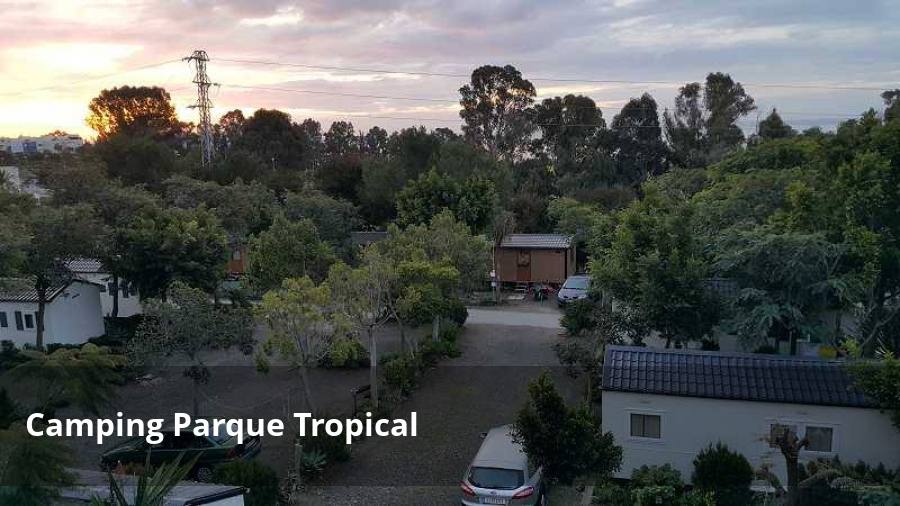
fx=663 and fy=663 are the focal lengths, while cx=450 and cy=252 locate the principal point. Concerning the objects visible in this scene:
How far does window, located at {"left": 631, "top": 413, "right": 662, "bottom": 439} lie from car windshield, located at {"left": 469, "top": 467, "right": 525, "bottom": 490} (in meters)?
2.67

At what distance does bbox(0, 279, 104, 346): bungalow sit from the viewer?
21.1m

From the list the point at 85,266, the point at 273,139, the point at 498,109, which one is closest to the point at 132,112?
the point at 273,139

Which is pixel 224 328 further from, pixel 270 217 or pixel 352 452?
pixel 270 217

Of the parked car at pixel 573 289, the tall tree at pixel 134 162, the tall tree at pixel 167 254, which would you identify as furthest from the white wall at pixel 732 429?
the tall tree at pixel 134 162

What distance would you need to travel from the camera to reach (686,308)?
1467 centimetres

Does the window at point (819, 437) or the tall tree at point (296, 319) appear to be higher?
the tall tree at point (296, 319)

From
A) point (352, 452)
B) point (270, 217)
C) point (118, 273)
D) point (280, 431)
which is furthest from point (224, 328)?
point (270, 217)

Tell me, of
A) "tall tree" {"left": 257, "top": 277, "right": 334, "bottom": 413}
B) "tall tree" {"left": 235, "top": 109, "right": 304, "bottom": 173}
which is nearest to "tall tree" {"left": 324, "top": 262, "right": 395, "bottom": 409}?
"tall tree" {"left": 257, "top": 277, "right": 334, "bottom": 413}

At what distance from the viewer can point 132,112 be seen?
67500mm

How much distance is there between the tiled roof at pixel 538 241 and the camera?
2989 centimetres

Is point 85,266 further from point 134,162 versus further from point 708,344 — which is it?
point 708,344

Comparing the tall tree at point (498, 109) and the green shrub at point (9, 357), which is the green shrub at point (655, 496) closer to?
the green shrub at point (9, 357)

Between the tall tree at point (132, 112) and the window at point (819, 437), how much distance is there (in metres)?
65.3

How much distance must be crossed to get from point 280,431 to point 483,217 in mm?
18075
